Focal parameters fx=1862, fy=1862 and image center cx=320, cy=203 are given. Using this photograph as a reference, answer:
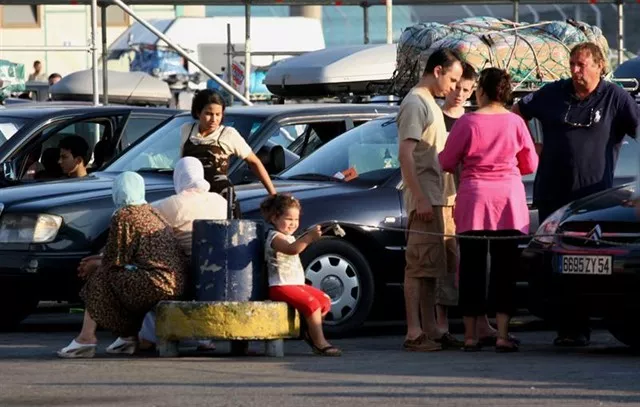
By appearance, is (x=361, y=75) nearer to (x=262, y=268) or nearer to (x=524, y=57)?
(x=524, y=57)

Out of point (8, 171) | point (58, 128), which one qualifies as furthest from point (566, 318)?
point (58, 128)

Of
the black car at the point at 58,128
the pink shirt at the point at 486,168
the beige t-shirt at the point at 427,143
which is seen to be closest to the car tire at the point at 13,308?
the black car at the point at 58,128

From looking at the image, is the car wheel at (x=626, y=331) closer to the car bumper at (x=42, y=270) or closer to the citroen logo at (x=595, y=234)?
the citroen logo at (x=595, y=234)

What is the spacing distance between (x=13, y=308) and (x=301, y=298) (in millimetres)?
3142

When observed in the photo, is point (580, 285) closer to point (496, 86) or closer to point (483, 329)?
point (483, 329)

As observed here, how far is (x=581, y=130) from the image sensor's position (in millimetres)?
11617

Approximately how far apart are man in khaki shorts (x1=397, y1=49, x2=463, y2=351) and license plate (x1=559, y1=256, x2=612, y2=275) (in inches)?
32.8

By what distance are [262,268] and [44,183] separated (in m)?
3.25

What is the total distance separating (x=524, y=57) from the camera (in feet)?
48.6

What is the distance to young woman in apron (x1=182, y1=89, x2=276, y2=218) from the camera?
1204cm

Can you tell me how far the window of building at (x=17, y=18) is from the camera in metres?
48.7

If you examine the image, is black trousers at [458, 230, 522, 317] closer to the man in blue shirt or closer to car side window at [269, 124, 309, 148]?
the man in blue shirt

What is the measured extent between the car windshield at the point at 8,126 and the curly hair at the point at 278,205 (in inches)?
247

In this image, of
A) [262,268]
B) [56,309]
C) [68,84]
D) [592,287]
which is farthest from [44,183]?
[68,84]
